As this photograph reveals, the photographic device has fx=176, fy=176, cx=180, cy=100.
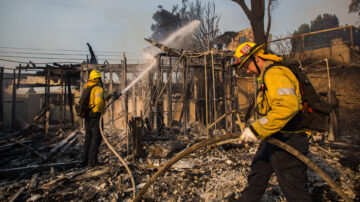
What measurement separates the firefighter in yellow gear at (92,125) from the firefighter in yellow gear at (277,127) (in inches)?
140

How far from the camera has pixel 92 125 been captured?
4.39 meters

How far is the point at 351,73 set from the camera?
31.1 feet

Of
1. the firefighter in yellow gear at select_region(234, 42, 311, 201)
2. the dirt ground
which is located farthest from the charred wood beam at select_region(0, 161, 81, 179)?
the firefighter in yellow gear at select_region(234, 42, 311, 201)

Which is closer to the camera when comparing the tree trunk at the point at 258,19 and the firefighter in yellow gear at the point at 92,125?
the firefighter in yellow gear at the point at 92,125

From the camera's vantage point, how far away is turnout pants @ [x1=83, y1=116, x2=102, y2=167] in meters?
4.29

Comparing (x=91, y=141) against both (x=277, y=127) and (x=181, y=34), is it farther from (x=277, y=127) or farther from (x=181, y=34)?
(x=181, y=34)

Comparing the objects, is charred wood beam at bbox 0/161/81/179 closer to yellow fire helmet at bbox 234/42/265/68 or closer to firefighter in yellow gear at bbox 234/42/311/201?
firefighter in yellow gear at bbox 234/42/311/201

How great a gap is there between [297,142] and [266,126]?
52cm

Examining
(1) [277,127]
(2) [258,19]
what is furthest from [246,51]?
(2) [258,19]

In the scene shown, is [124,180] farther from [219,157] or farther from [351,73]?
[351,73]

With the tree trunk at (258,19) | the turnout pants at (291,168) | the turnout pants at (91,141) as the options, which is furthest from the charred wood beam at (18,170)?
the tree trunk at (258,19)

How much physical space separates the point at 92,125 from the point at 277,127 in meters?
4.15

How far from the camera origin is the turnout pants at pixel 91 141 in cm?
429

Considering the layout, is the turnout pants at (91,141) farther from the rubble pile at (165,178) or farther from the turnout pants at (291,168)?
the turnout pants at (291,168)
